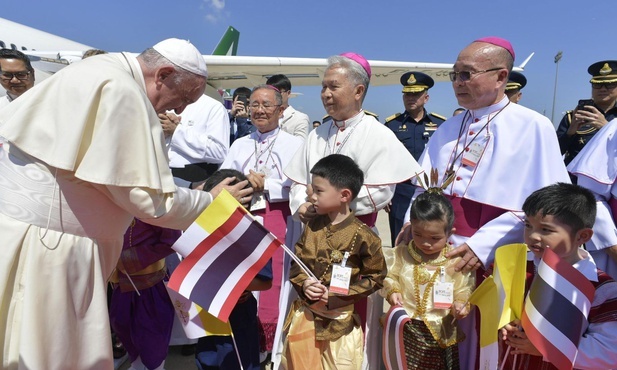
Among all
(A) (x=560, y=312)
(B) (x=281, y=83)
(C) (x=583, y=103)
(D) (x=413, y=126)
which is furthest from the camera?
(D) (x=413, y=126)

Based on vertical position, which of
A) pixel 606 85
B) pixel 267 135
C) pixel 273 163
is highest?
pixel 606 85

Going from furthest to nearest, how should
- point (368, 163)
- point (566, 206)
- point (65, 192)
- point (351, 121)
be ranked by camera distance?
point (351, 121) < point (368, 163) < point (566, 206) < point (65, 192)

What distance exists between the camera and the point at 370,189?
8.77 feet

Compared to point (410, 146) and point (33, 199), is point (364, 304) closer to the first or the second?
point (33, 199)

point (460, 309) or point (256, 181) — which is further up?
point (256, 181)

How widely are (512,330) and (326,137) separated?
5.90ft

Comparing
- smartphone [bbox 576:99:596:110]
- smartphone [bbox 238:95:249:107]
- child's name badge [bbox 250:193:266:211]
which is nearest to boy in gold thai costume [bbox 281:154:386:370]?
child's name badge [bbox 250:193:266:211]

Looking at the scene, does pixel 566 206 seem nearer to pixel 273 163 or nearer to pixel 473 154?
pixel 473 154

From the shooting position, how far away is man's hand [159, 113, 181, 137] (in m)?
3.79

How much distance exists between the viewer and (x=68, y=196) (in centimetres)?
174

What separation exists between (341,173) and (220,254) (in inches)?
32.7

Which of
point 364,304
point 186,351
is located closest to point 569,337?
point 364,304

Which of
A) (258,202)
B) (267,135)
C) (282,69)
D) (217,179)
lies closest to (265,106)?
(267,135)

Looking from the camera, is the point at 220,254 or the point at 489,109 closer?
the point at 220,254
